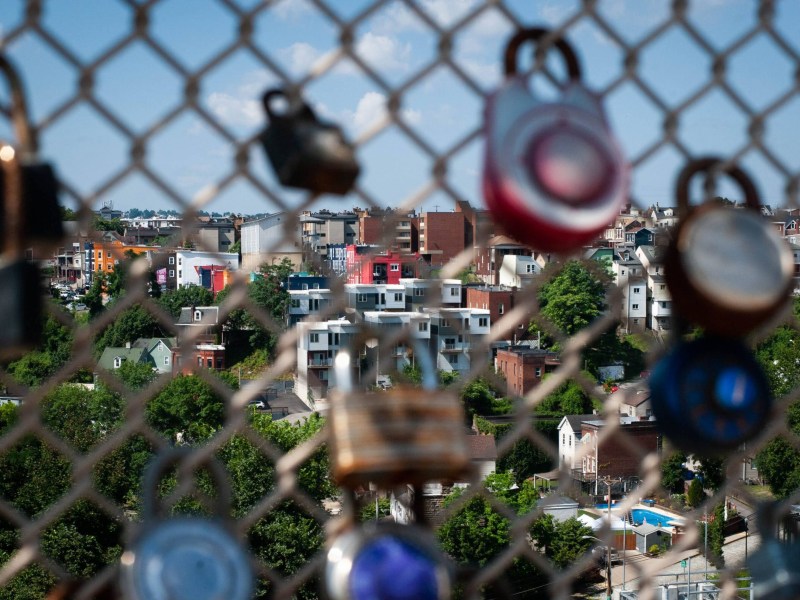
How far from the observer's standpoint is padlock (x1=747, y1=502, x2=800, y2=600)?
78 centimetres

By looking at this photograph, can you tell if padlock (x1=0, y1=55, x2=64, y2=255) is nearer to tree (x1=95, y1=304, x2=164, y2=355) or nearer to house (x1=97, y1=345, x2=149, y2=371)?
tree (x1=95, y1=304, x2=164, y2=355)

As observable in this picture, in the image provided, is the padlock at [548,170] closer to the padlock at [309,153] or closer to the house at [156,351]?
the padlock at [309,153]

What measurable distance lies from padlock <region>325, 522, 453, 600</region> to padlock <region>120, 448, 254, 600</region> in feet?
0.22

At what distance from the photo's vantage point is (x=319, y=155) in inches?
26.5

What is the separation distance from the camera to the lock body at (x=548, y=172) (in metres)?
0.67

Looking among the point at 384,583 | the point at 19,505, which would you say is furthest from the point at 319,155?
the point at 19,505

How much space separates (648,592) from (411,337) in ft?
1.21

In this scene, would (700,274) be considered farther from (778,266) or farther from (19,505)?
(19,505)

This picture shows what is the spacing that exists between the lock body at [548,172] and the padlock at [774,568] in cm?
30

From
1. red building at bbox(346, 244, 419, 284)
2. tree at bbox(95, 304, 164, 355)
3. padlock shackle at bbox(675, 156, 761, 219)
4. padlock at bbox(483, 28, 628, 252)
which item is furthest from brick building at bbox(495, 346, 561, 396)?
padlock at bbox(483, 28, 628, 252)

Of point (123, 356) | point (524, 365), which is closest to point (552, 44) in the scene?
point (123, 356)

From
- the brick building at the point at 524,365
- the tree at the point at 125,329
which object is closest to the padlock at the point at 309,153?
the tree at the point at 125,329

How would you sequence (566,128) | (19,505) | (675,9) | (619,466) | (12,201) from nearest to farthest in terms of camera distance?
1. (12,201)
2. (566,128)
3. (675,9)
4. (19,505)
5. (619,466)

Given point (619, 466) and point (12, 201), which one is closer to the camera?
point (12, 201)
